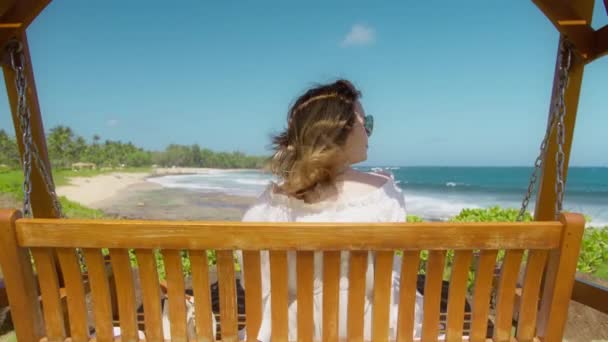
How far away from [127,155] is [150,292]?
5895 centimetres

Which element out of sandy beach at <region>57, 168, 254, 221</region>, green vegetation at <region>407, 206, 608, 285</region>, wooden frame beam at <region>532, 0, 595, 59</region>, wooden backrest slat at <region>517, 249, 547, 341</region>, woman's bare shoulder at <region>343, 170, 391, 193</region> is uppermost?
wooden frame beam at <region>532, 0, 595, 59</region>

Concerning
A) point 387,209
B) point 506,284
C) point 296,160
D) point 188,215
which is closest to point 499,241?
point 506,284

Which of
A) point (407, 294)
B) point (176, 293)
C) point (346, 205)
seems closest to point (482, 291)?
point (407, 294)

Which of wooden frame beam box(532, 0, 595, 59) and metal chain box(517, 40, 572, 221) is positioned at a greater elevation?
wooden frame beam box(532, 0, 595, 59)

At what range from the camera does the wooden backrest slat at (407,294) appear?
1514mm

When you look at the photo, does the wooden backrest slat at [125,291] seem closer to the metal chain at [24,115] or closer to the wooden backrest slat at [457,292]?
the metal chain at [24,115]

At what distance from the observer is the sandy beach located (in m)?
20.2

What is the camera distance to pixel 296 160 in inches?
71.2

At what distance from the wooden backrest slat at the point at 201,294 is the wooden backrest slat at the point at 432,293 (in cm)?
66

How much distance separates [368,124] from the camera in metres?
1.96

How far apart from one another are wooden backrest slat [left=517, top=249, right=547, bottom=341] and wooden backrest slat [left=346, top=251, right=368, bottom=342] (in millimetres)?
603

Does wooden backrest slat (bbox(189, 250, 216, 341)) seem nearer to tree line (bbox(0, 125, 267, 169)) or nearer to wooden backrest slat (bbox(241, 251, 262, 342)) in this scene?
wooden backrest slat (bbox(241, 251, 262, 342))

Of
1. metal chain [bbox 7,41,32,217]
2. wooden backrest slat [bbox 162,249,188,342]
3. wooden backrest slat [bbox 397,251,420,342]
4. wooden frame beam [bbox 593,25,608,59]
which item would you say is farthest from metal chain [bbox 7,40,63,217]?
wooden frame beam [bbox 593,25,608,59]

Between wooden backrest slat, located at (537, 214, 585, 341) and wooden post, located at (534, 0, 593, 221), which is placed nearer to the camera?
wooden backrest slat, located at (537, 214, 585, 341)
